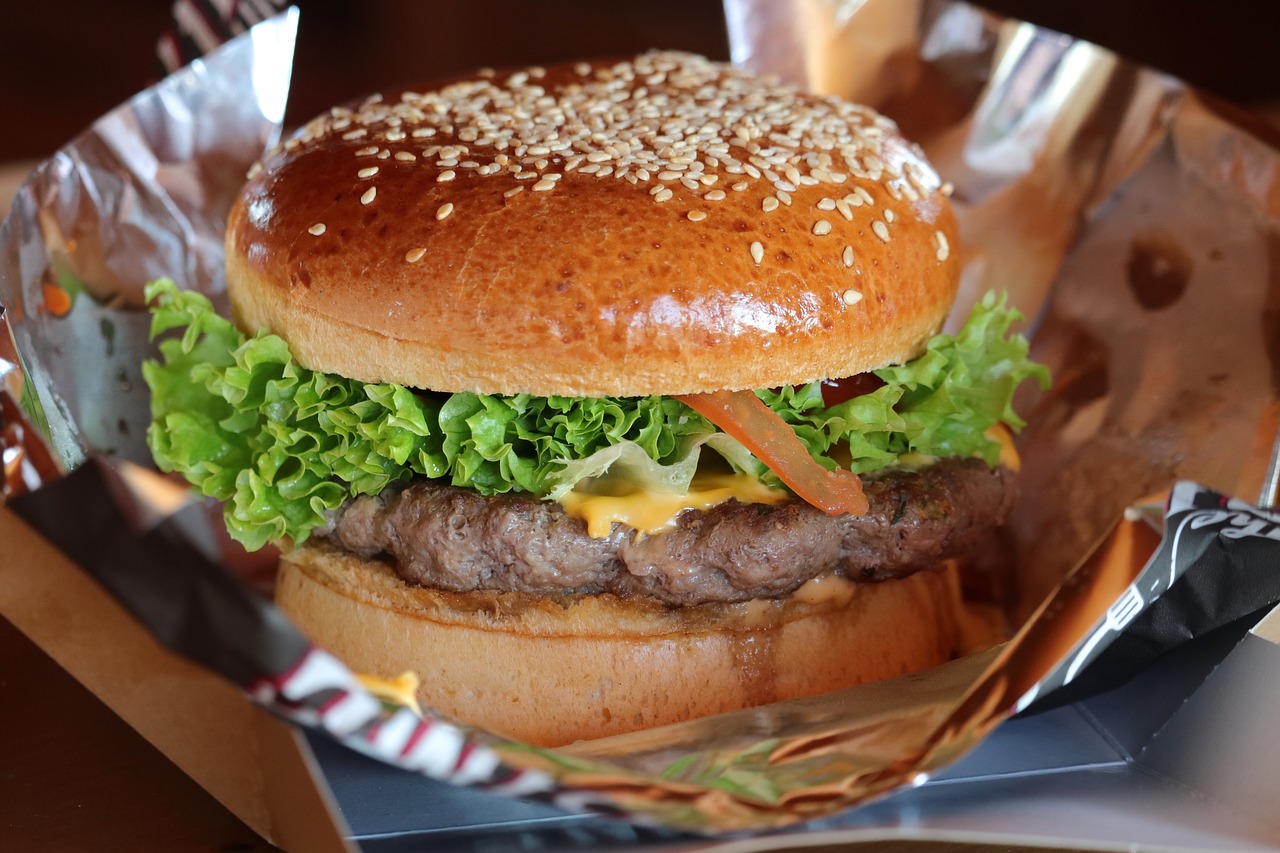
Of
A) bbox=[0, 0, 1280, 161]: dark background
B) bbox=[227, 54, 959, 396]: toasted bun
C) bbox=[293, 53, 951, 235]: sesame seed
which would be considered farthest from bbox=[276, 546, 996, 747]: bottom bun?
bbox=[0, 0, 1280, 161]: dark background

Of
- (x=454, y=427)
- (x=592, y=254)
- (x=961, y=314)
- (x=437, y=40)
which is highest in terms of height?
(x=592, y=254)

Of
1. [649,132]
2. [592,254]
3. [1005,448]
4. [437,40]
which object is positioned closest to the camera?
[592,254]

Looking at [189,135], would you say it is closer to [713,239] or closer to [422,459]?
[422,459]

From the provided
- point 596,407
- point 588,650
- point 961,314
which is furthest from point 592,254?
point 961,314

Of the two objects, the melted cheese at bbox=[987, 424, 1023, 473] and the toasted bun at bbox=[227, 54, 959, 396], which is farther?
the melted cheese at bbox=[987, 424, 1023, 473]

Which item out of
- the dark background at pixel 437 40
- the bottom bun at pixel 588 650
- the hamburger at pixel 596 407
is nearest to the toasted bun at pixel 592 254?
the hamburger at pixel 596 407

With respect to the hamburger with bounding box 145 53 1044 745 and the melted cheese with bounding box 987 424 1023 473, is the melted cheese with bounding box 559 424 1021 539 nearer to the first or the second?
the hamburger with bounding box 145 53 1044 745

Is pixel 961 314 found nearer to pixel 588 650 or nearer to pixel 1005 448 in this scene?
pixel 1005 448
